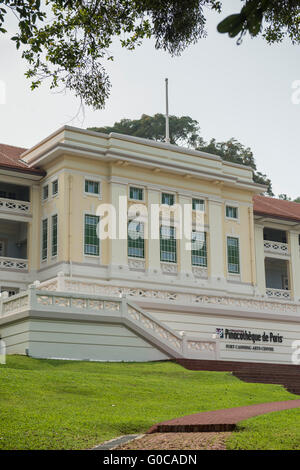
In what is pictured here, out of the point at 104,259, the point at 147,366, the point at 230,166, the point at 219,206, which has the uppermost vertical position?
the point at 230,166

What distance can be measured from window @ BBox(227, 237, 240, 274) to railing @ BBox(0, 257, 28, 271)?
9.72 meters

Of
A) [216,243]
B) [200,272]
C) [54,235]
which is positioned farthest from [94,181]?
[216,243]

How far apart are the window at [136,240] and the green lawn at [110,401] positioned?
9.95 m

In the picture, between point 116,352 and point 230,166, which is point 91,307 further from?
point 230,166

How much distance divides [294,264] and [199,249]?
8.90 metres

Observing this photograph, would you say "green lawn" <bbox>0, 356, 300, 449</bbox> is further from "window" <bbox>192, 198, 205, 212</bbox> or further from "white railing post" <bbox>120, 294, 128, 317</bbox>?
"window" <bbox>192, 198, 205, 212</bbox>

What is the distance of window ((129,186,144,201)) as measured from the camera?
108 ft

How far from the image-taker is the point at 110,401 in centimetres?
1543

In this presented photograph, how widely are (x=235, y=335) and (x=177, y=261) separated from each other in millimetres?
5369

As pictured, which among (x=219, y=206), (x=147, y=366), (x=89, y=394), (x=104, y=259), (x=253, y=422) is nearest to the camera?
(x=253, y=422)

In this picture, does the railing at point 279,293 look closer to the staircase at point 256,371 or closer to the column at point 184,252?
the column at point 184,252

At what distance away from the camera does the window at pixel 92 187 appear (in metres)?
32.0

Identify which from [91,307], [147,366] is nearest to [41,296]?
[91,307]

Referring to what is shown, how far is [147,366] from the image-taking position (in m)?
21.9
